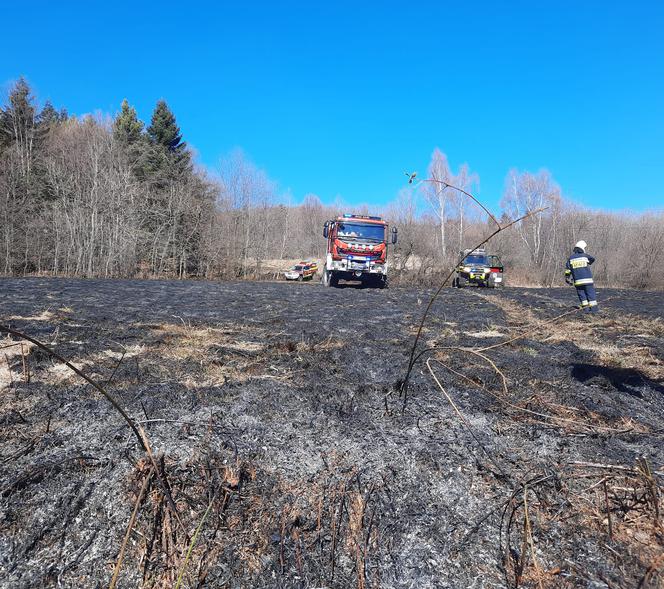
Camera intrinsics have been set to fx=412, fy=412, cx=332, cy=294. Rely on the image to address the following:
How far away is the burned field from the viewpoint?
69.9 inches

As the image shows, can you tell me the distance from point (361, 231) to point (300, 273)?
13.5 meters

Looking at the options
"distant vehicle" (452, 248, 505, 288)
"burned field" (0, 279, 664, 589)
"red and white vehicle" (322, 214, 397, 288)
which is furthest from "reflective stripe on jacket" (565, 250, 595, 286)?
"distant vehicle" (452, 248, 505, 288)

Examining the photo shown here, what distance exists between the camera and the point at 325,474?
7.61 feet

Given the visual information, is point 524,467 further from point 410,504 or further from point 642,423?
point 642,423

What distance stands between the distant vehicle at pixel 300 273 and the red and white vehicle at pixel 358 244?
12.6m

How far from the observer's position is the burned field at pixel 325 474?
1775 millimetres

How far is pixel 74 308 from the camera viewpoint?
23.3 ft

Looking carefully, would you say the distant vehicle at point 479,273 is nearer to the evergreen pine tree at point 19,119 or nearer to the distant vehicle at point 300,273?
the distant vehicle at point 300,273

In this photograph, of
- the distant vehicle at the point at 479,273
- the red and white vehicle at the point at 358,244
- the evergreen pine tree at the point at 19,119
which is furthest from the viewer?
the evergreen pine tree at the point at 19,119

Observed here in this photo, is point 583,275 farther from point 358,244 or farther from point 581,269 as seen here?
point 358,244

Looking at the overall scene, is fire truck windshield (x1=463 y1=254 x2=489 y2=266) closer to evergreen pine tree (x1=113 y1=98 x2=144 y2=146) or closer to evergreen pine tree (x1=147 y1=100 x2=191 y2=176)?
evergreen pine tree (x1=147 y1=100 x2=191 y2=176)

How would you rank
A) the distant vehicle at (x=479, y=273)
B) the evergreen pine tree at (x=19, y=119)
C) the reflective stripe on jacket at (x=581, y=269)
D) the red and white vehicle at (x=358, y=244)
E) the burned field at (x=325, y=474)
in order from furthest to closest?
1. the evergreen pine tree at (x=19, y=119)
2. the distant vehicle at (x=479, y=273)
3. the red and white vehicle at (x=358, y=244)
4. the reflective stripe on jacket at (x=581, y=269)
5. the burned field at (x=325, y=474)

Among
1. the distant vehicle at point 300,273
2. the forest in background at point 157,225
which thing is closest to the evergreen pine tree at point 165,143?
the forest in background at point 157,225

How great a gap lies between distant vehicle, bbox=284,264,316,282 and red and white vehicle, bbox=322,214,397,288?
41.3 ft
